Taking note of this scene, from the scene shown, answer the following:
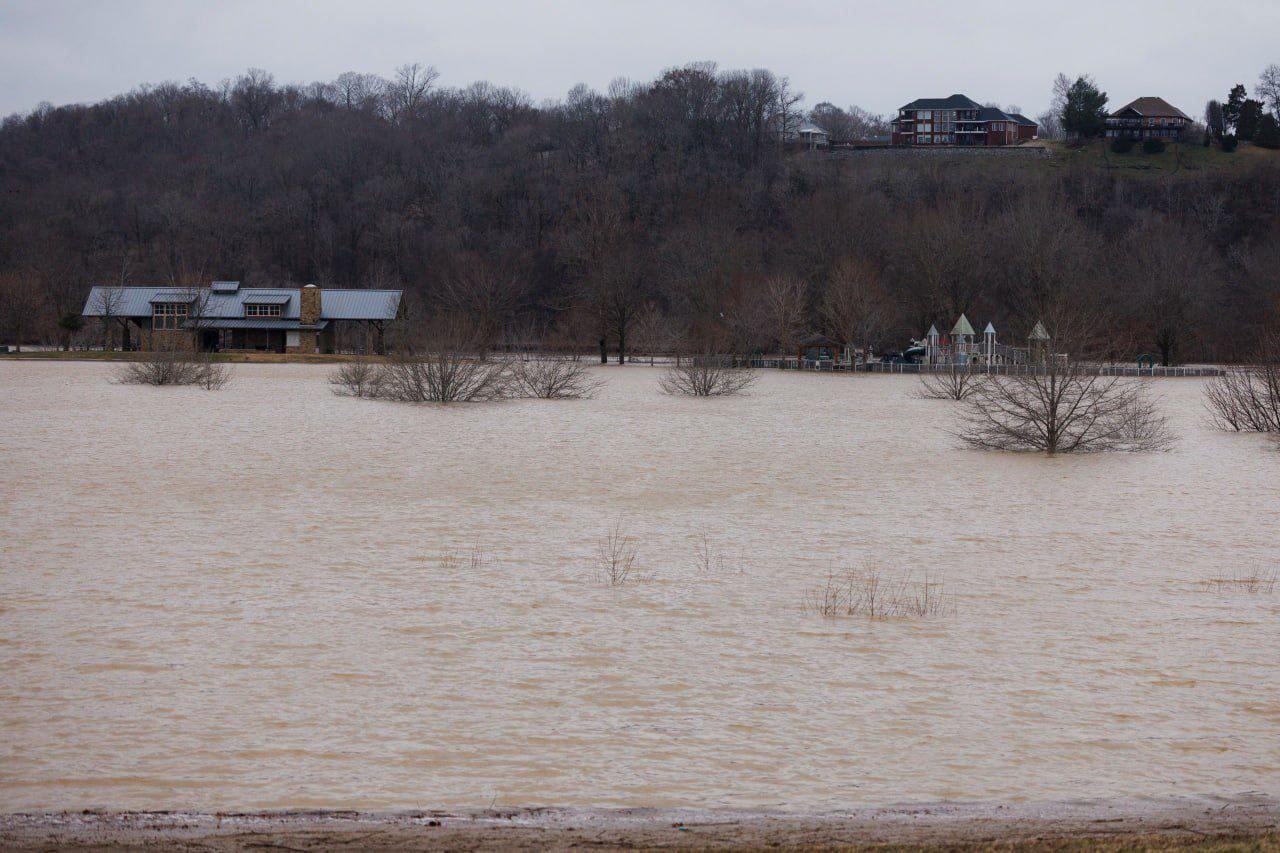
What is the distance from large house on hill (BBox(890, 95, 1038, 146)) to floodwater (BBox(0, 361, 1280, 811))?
136488 mm

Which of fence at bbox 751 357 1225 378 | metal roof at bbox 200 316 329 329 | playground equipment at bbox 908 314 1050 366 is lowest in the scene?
fence at bbox 751 357 1225 378

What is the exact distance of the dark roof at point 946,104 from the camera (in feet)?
513

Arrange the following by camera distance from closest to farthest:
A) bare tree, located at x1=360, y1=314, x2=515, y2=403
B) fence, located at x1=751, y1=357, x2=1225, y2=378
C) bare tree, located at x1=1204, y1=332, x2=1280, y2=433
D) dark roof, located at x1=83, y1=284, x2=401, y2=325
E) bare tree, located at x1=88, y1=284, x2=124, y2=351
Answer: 1. bare tree, located at x1=1204, y1=332, x2=1280, y2=433
2. bare tree, located at x1=360, y1=314, x2=515, y2=403
3. fence, located at x1=751, y1=357, x2=1225, y2=378
4. bare tree, located at x1=88, y1=284, x2=124, y2=351
5. dark roof, located at x1=83, y1=284, x2=401, y2=325

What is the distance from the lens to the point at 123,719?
33.3ft

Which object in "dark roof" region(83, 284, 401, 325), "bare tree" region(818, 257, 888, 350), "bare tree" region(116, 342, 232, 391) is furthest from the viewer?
"dark roof" region(83, 284, 401, 325)

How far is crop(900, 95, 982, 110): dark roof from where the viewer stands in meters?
156

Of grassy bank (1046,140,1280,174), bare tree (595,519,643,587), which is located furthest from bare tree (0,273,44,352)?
grassy bank (1046,140,1280,174)

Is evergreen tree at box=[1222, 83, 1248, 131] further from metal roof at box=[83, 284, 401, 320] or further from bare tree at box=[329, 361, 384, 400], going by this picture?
bare tree at box=[329, 361, 384, 400]

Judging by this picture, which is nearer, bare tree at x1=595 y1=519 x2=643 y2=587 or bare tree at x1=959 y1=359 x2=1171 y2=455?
bare tree at x1=595 y1=519 x2=643 y2=587

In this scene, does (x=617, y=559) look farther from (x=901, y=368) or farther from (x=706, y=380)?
(x=901, y=368)

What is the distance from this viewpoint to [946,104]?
15662cm

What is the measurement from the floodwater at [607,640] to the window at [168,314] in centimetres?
7278

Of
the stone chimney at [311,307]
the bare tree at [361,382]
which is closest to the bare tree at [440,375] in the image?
the bare tree at [361,382]

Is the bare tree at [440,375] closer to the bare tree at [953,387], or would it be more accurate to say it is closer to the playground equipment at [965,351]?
the bare tree at [953,387]
